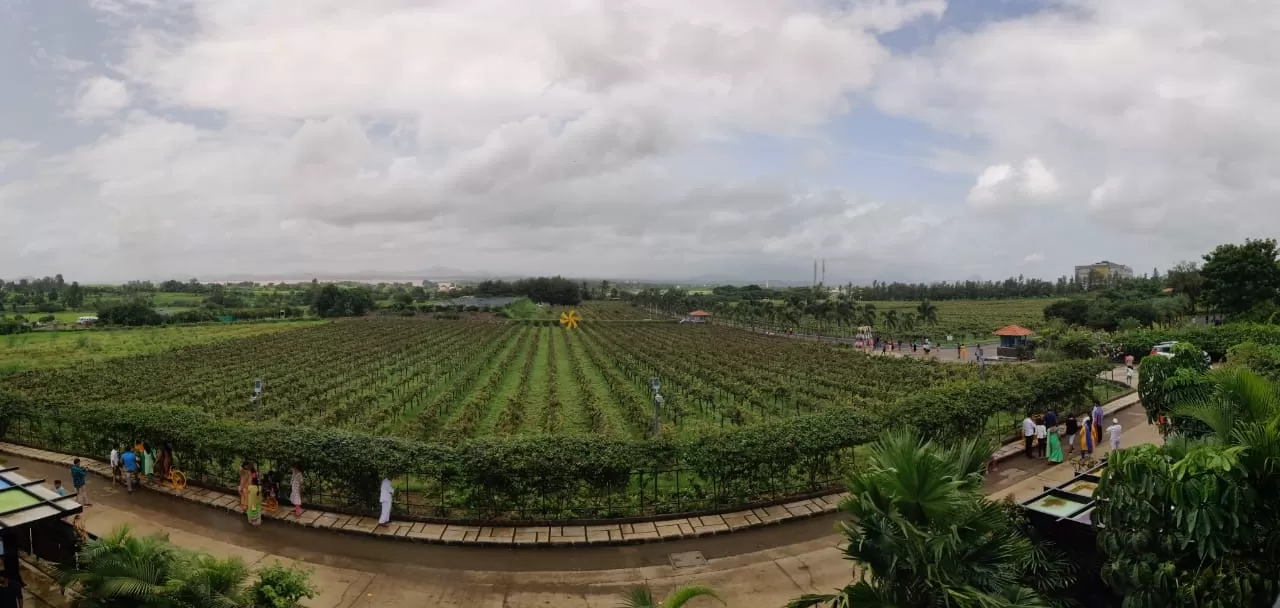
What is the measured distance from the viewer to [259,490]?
37.6ft

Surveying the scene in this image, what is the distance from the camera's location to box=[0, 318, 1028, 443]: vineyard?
897 inches

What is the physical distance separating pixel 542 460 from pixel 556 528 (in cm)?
131

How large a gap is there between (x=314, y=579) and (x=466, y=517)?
2654 mm

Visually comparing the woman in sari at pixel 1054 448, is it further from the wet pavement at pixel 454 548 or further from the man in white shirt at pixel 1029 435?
the wet pavement at pixel 454 548

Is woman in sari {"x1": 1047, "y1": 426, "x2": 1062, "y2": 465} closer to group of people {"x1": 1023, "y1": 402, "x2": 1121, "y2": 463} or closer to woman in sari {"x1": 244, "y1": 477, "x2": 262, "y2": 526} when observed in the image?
group of people {"x1": 1023, "y1": 402, "x2": 1121, "y2": 463}

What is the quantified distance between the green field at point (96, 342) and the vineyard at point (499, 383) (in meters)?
4.41

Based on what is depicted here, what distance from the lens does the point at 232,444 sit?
40.2ft

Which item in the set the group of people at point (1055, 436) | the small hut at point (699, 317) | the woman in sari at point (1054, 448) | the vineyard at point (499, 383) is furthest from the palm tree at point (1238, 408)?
the small hut at point (699, 317)

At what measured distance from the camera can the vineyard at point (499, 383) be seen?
74.7 ft

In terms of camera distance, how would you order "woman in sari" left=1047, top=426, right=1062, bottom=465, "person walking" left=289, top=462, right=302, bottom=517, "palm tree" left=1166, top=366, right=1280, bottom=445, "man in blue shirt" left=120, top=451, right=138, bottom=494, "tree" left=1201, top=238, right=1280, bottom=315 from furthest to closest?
"tree" left=1201, top=238, right=1280, bottom=315, "woman in sari" left=1047, top=426, right=1062, bottom=465, "man in blue shirt" left=120, top=451, right=138, bottom=494, "person walking" left=289, top=462, right=302, bottom=517, "palm tree" left=1166, top=366, right=1280, bottom=445

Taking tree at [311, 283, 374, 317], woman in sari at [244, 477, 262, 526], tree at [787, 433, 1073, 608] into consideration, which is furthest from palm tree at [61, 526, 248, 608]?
tree at [311, 283, 374, 317]

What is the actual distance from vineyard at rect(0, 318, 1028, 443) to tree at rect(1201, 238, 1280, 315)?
1725cm

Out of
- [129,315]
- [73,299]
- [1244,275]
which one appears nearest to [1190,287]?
[1244,275]

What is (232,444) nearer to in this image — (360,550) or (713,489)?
(360,550)
